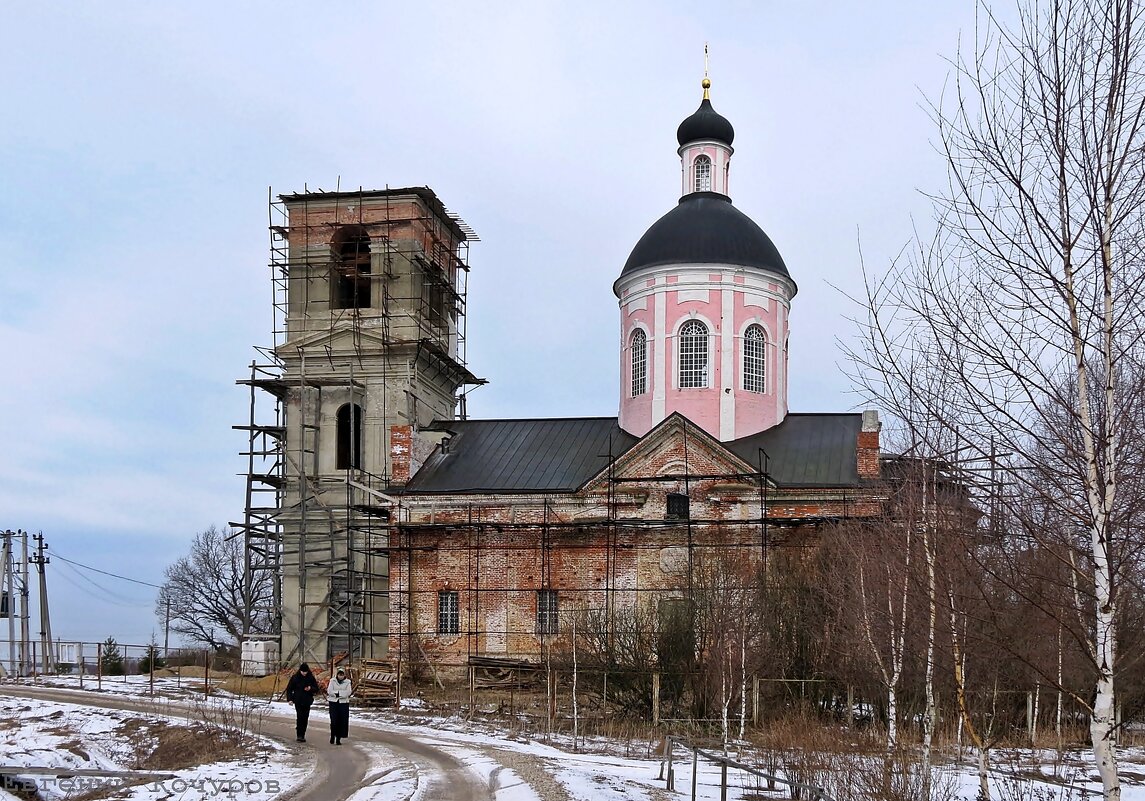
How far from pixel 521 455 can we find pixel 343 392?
5891mm

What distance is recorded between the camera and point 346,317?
36625mm

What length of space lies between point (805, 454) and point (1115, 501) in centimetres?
2343

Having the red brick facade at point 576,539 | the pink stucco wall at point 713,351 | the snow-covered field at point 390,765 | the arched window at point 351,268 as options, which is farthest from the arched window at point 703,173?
the snow-covered field at point 390,765

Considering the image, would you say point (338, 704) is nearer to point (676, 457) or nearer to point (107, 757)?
point (107, 757)

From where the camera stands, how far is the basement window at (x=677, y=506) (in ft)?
102

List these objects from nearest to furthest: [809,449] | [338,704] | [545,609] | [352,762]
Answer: [352,762] → [338,704] → [545,609] → [809,449]

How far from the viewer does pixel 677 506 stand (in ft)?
102

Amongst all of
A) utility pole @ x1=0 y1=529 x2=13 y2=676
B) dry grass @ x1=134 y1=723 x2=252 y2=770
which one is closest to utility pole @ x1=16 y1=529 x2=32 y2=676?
utility pole @ x1=0 y1=529 x2=13 y2=676

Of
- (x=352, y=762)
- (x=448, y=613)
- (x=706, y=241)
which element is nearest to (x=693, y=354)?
(x=706, y=241)

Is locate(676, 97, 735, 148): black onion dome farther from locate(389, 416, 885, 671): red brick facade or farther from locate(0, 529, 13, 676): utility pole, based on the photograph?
locate(0, 529, 13, 676): utility pole

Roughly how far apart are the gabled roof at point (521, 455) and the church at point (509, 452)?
7cm

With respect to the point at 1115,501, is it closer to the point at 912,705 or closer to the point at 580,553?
the point at 912,705

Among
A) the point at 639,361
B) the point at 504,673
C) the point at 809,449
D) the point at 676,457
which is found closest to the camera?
the point at 504,673

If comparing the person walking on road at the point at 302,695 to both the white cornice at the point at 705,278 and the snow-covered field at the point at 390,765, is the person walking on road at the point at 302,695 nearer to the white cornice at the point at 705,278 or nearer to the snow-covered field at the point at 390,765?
the snow-covered field at the point at 390,765
